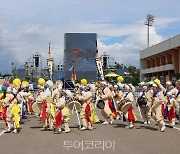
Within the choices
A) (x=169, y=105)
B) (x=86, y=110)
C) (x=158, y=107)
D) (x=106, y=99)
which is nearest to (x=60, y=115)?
(x=86, y=110)

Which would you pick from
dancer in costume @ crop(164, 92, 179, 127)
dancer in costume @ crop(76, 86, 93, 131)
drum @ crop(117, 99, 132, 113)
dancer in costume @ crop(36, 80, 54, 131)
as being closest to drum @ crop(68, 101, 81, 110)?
dancer in costume @ crop(76, 86, 93, 131)

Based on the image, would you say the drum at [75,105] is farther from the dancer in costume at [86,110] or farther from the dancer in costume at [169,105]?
the dancer in costume at [169,105]

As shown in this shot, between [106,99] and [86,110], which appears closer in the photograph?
[86,110]

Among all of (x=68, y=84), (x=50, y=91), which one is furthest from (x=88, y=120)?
(x=68, y=84)

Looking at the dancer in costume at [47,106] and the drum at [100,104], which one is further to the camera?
the drum at [100,104]

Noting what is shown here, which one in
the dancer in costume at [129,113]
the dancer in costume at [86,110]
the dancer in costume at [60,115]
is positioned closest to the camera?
the dancer in costume at [60,115]

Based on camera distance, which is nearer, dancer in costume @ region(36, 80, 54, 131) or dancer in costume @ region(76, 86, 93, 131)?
dancer in costume @ region(36, 80, 54, 131)

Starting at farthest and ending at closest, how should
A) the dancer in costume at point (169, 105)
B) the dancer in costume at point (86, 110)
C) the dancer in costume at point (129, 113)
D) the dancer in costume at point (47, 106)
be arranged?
the dancer in costume at point (169, 105)
the dancer in costume at point (129, 113)
the dancer in costume at point (86, 110)
the dancer in costume at point (47, 106)

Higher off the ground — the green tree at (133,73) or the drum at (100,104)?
the green tree at (133,73)

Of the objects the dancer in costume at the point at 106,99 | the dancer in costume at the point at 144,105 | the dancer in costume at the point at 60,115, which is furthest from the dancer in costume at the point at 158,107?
the dancer in costume at the point at 60,115

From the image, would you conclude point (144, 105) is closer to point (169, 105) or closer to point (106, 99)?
point (169, 105)

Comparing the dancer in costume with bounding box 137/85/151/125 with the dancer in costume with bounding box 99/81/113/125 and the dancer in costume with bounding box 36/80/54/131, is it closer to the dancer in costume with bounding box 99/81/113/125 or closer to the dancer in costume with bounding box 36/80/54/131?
the dancer in costume with bounding box 99/81/113/125

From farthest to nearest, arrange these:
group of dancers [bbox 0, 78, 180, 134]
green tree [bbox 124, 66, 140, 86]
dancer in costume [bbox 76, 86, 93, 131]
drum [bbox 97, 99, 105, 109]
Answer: green tree [bbox 124, 66, 140, 86]
drum [bbox 97, 99, 105, 109]
dancer in costume [bbox 76, 86, 93, 131]
group of dancers [bbox 0, 78, 180, 134]

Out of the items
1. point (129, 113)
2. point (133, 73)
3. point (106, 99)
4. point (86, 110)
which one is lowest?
point (129, 113)
